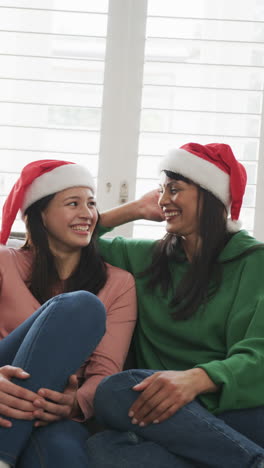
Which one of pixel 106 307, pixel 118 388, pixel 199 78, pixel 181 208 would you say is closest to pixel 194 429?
pixel 118 388

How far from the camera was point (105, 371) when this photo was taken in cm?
180

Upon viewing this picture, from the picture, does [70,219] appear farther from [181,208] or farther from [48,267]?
[181,208]

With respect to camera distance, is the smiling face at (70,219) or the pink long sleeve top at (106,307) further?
the smiling face at (70,219)

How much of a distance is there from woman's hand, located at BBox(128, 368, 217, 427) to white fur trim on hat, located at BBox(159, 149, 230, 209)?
0.62 metres

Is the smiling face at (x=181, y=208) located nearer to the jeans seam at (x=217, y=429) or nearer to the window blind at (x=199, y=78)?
the jeans seam at (x=217, y=429)

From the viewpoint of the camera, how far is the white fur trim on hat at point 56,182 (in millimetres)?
2027

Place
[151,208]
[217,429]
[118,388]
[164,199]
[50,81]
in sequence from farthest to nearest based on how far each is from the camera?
1. [50,81]
2. [151,208]
3. [164,199]
4. [118,388]
5. [217,429]

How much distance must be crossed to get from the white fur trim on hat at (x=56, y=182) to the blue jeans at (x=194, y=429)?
69 centimetres

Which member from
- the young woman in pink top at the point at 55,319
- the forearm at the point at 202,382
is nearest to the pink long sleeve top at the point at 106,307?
the young woman in pink top at the point at 55,319

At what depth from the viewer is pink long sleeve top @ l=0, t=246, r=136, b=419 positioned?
1.84 meters

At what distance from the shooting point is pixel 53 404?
1536mm

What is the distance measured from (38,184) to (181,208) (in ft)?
1.56

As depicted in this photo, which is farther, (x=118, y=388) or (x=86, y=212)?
(x=86, y=212)

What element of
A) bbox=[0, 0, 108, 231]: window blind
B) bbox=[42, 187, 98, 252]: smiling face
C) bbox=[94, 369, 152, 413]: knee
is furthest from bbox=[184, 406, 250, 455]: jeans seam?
bbox=[0, 0, 108, 231]: window blind
